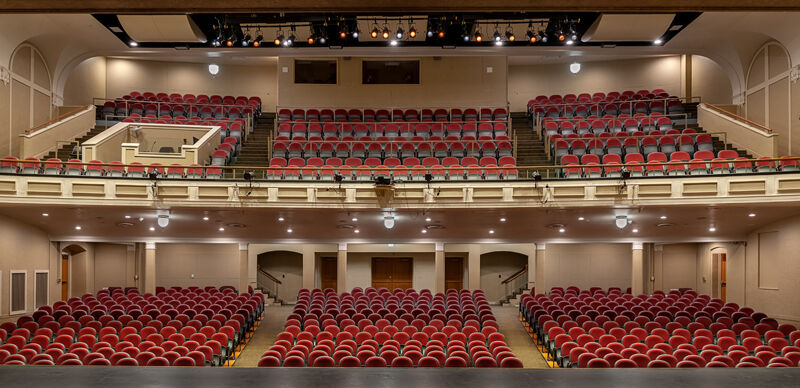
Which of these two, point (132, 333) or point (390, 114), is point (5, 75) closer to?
point (132, 333)

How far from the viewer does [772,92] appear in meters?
17.4

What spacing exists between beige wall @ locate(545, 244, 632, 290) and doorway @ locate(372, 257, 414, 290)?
18.3 feet

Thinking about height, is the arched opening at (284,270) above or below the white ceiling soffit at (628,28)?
below

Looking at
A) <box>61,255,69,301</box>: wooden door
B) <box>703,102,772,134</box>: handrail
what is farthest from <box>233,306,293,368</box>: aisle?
<box>703,102,772,134</box>: handrail

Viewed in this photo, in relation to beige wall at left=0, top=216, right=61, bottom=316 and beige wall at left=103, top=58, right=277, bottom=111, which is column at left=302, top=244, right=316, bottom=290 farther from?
beige wall at left=0, top=216, right=61, bottom=316

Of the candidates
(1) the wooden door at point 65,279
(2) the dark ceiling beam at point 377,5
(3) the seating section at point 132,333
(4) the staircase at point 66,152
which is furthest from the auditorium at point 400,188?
(2) the dark ceiling beam at point 377,5

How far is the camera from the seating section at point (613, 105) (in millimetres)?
21359

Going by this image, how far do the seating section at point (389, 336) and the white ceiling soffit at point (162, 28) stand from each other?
8.69 m

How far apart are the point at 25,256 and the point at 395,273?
13095 millimetres

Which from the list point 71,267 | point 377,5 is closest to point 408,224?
point 71,267

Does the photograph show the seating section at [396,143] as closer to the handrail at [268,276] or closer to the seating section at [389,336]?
the seating section at [389,336]

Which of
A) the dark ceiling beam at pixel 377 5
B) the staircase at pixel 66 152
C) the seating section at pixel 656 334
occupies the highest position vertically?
the staircase at pixel 66 152

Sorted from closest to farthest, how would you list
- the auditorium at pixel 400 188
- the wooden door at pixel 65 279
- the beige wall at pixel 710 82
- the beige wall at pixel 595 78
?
the auditorium at pixel 400 188 → the wooden door at pixel 65 279 → the beige wall at pixel 710 82 → the beige wall at pixel 595 78

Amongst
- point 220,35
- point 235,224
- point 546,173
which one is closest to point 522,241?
point 546,173
